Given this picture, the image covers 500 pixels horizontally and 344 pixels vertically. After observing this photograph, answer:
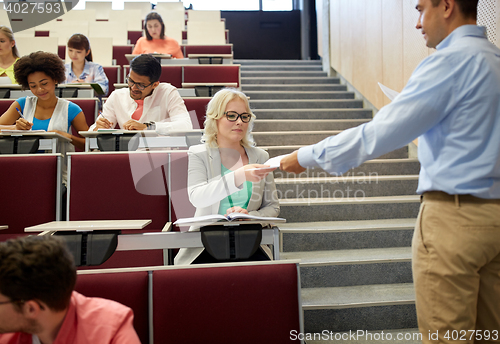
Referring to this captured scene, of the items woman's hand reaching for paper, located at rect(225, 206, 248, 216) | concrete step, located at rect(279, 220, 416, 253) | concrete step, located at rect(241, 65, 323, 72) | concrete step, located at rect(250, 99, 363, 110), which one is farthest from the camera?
concrete step, located at rect(241, 65, 323, 72)

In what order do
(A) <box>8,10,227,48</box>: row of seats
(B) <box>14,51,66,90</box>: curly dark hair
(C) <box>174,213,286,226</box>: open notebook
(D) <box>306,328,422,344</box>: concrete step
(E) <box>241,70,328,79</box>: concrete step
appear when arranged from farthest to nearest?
(A) <box>8,10,227,48</box>: row of seats, (E) <box>241,70,328,79</box>: concrete step, (B) <box>14,51,66,90</box>: curly dark hair, (D) <box>306,328,422,344</box>: concrete step, (C) <box>174,213,286,226</box>: open notebook

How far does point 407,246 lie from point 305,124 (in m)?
1.37

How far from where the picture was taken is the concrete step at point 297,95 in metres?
3.62

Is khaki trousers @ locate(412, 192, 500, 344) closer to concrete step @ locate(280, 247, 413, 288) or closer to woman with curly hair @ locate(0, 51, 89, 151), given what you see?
concrete step @ locate(280, 247, 413, 288)

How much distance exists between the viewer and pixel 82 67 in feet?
10.0

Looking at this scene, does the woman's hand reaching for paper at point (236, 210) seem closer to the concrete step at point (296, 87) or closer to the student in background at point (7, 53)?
the student in background at point (7, 53)

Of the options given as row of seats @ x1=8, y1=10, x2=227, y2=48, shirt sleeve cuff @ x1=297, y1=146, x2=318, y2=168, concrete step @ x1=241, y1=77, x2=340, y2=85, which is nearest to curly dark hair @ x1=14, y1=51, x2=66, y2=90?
shirt sleeve cuff @ x1=297, y1=146, x2=318, y2=168

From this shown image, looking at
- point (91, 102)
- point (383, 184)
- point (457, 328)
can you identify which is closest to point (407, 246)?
point (383, 184)

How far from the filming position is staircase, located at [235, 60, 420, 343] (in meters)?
1.51

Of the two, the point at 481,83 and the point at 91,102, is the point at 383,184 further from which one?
the point at 91,102

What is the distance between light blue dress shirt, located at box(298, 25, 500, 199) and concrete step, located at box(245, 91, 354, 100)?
2.88 meters

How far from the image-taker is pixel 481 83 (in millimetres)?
727

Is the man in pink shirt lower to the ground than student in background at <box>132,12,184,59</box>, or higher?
lower

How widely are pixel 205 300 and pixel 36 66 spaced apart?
5.50 ft
